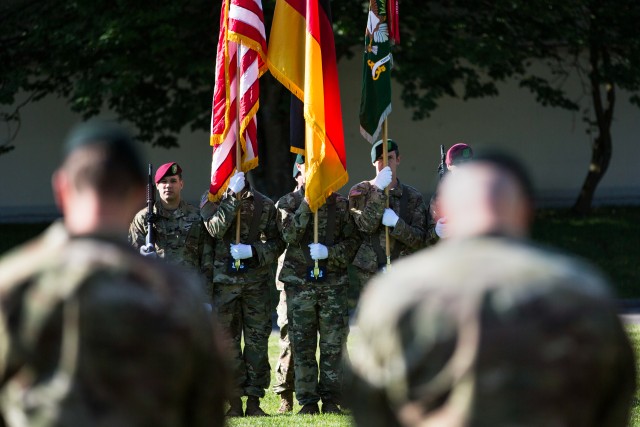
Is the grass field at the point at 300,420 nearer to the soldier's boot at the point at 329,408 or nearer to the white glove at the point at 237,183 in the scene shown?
the soldier's boot at the point at 329,408

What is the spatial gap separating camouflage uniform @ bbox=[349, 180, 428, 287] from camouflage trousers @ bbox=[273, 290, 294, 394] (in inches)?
31.4

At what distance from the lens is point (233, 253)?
995 centimetres

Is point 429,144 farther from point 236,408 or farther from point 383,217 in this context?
point 236,408

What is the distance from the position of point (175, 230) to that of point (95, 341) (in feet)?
22.5

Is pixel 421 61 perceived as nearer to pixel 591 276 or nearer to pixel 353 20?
pixel 353 20

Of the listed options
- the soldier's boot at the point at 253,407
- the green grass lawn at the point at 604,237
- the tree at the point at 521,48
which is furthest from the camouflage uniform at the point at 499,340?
the green grass lawn at the point at 604,237

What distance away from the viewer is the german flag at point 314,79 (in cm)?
1027

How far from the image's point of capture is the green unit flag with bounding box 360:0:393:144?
10828 mm

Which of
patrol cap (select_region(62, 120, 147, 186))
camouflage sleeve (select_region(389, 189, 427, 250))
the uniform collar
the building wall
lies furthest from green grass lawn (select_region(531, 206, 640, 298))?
patrol cap (select_region(62, 120, 147, 186))

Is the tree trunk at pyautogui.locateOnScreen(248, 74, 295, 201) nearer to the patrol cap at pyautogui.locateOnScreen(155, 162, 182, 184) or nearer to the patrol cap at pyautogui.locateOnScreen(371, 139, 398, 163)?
the patrol cap at pyautogui.locateOnScreen(371, 139, 398, 163)

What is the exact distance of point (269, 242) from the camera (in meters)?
10.2

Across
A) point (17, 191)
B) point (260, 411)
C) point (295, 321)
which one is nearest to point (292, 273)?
point (295, 321)

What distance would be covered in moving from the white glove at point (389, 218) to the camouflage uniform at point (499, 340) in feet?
22.1

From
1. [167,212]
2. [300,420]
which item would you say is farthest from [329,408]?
[167,212]
